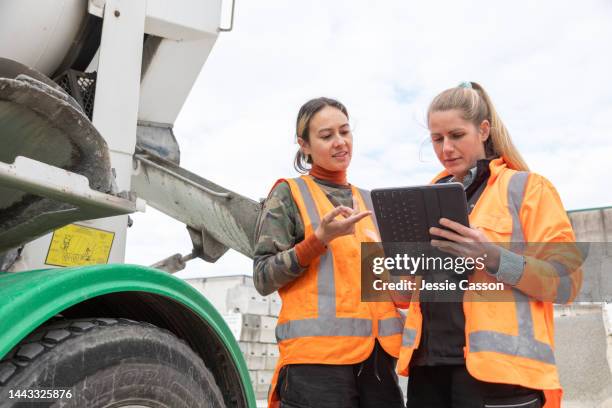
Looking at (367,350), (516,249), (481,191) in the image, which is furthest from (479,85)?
(367,350)

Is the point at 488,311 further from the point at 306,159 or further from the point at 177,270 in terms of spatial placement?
the point at 177,270

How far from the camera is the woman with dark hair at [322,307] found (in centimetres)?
193

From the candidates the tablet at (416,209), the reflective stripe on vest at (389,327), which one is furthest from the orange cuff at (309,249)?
the reflective stripe on vest at (389,327)

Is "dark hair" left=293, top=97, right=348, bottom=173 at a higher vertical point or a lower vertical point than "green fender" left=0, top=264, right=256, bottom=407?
higher

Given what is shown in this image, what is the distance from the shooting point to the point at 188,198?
10.1ft

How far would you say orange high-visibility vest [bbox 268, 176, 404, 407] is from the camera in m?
1.96

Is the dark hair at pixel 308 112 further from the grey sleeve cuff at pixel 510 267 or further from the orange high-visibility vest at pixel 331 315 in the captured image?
the grey sleeve cuff at pixel 510 267

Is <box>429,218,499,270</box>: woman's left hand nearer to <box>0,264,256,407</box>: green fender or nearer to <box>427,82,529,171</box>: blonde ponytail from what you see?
<box>427,82,529,171</box>: blonde ponytail

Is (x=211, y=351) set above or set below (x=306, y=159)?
below

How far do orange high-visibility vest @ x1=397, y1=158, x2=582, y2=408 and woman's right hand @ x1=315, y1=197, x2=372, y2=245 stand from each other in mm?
343

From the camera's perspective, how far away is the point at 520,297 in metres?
1.71

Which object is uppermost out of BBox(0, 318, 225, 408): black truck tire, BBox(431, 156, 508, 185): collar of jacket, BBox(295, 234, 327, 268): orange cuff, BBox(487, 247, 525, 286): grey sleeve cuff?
BBox(431, 156, 508, 185): collar of jacket

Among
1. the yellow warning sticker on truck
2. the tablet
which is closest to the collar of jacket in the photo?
the tablet

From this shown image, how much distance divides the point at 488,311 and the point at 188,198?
182 cm
